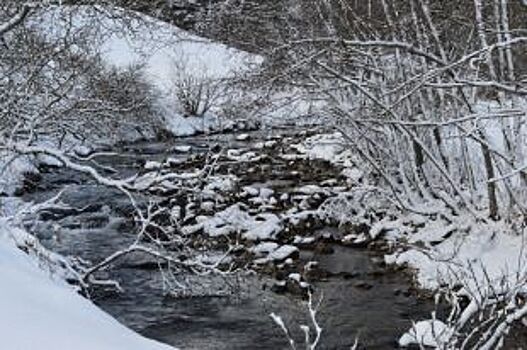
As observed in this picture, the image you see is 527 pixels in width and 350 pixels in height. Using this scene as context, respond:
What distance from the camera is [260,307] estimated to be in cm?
978

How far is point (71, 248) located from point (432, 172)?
574 cm

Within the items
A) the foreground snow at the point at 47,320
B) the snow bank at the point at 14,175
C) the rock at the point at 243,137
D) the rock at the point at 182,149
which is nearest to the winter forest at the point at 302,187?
the snow bank at the point at 14,175

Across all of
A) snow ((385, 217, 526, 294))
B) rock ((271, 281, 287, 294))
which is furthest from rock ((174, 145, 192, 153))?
rock ((271, 281, 287, 294))

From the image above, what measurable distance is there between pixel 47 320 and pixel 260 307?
556 centimetres

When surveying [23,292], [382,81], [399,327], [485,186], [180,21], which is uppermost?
[180,21]

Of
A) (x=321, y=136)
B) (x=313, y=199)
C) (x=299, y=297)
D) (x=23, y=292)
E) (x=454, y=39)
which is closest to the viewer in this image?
(x=23, y=292)

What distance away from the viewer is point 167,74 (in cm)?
3438

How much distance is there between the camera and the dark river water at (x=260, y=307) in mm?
8797

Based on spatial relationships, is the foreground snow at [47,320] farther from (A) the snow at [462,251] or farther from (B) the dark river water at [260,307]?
(A) the snow at [462,251]

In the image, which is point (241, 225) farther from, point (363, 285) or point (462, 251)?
point (462, 251)

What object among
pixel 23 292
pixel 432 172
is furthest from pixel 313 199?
pixel 23 292

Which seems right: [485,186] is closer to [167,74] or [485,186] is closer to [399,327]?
[399,327]

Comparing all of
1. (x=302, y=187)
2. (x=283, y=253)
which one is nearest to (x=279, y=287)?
(x=283, y=253)

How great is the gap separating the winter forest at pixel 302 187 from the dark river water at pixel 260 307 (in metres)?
0.03
